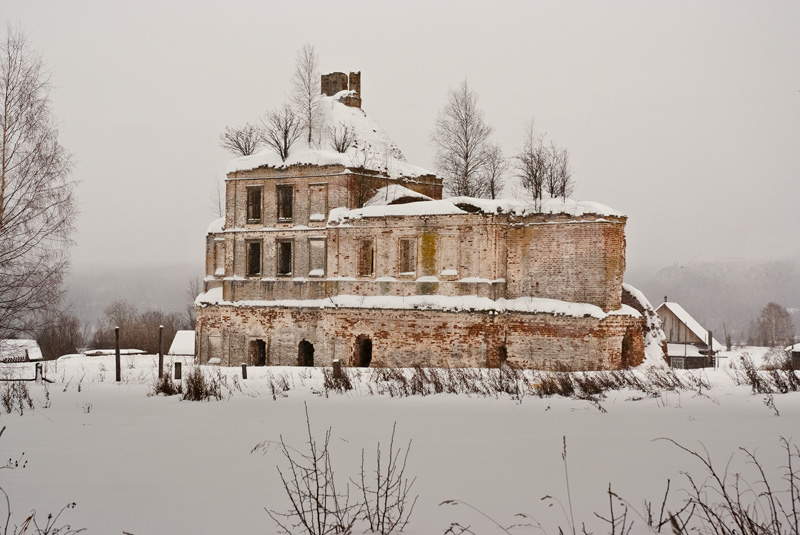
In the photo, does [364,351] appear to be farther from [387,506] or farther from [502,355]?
[387,506]

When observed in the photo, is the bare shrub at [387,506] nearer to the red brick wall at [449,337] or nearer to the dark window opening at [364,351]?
the red brick wall at [449,337]

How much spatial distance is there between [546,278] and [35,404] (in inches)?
639

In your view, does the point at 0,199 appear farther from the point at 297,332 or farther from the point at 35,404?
the point at 297,332

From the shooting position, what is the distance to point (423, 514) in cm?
546

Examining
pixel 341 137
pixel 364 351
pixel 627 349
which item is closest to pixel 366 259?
pixel 364 351

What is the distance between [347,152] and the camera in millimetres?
29688

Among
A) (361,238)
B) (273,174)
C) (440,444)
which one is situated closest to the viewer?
(440,444)

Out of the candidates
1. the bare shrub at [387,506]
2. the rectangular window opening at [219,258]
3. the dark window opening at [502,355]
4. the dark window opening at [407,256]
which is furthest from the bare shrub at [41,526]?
the rectangular window opening at [219,258]

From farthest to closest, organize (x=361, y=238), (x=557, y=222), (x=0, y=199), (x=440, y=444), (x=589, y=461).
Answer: (x=361, y=238) < (x=557, y=222) < (x=0, y=199) < (x=440, y=444) < (x=589, y=461)

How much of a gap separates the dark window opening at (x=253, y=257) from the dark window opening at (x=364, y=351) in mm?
5900

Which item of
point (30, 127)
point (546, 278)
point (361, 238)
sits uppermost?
point (30, 127)

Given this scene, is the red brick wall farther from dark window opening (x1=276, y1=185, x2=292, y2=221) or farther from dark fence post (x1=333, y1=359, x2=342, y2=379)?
dark fence post (x1=333, y1=359, x2=342, y2=379)

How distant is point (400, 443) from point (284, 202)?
2205 cm

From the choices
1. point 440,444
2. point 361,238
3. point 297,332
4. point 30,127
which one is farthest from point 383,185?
point 440,444
